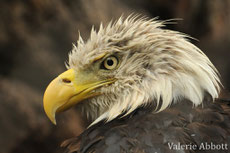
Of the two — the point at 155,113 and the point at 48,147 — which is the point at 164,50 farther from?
the point at 48,147

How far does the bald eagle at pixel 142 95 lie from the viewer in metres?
2.03

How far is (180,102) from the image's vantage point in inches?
87.0

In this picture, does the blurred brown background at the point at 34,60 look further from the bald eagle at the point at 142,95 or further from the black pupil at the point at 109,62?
the black pupil at the point at 109,62

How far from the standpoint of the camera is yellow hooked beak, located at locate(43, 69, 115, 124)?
7.58ft

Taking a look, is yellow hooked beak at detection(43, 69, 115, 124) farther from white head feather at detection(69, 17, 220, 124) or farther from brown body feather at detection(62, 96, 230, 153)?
brown body feather at detection(62, 96, 230, 153)

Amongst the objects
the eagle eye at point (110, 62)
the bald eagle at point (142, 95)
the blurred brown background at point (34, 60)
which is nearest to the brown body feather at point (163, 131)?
the bald eagle at point (142, 95)

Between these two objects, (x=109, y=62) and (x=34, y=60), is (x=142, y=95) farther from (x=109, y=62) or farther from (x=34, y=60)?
(x=34, y=60)

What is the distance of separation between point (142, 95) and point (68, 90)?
51 cm

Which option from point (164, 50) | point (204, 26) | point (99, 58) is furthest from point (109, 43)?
point (204, 26)

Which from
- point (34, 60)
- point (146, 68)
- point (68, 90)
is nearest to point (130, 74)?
point (146, 68)

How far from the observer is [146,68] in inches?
91.6

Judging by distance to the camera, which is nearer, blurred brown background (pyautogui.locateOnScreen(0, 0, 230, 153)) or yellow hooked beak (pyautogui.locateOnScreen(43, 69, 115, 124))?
yellow hooked beak (pyautogui.locateOnScreen(43, 69, 115, 124))

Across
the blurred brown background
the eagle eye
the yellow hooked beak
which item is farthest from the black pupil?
the blurred brown background

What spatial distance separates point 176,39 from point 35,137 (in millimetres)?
2647
